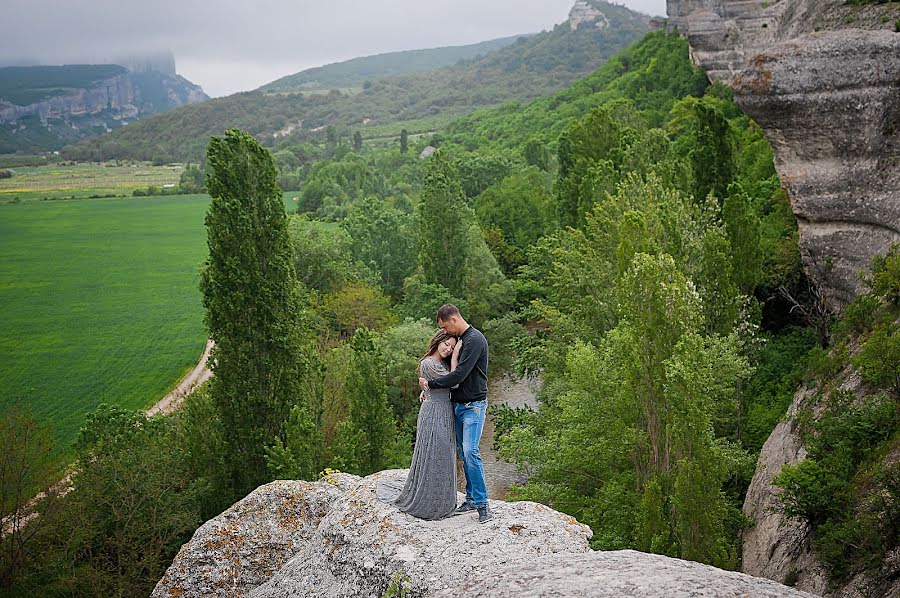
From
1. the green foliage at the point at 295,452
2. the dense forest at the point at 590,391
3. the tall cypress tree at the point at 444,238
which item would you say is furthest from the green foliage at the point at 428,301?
the green foliage at the point at 295,452

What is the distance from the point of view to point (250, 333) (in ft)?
76.3

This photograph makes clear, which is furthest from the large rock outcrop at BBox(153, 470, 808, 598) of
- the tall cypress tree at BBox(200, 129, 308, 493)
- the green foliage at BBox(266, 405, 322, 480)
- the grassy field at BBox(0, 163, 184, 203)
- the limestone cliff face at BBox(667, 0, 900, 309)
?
the grassy field at BBox(0, 163, 184, 203)

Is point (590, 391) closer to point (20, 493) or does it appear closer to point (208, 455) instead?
point (208, 455)

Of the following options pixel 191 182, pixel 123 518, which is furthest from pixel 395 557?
pixel 191 182

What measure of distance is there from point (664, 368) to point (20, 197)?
84220 mm

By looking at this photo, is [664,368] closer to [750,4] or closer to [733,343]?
[733,343]

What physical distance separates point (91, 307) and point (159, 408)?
70.9ft

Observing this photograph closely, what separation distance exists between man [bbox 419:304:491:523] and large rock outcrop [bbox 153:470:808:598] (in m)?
0.50

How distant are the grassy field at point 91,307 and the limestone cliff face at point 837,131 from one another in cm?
2823

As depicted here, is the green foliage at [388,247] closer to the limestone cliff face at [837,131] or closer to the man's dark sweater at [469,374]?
the limestone cliff face at [837,131]

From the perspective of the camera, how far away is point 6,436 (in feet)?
75.5

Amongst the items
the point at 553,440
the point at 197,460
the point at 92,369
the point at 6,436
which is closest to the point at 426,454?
the point at 553,440

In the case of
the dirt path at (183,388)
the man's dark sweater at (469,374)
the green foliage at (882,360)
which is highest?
the man's dark sweater at (469,374)

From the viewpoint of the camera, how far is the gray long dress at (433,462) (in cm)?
1102
